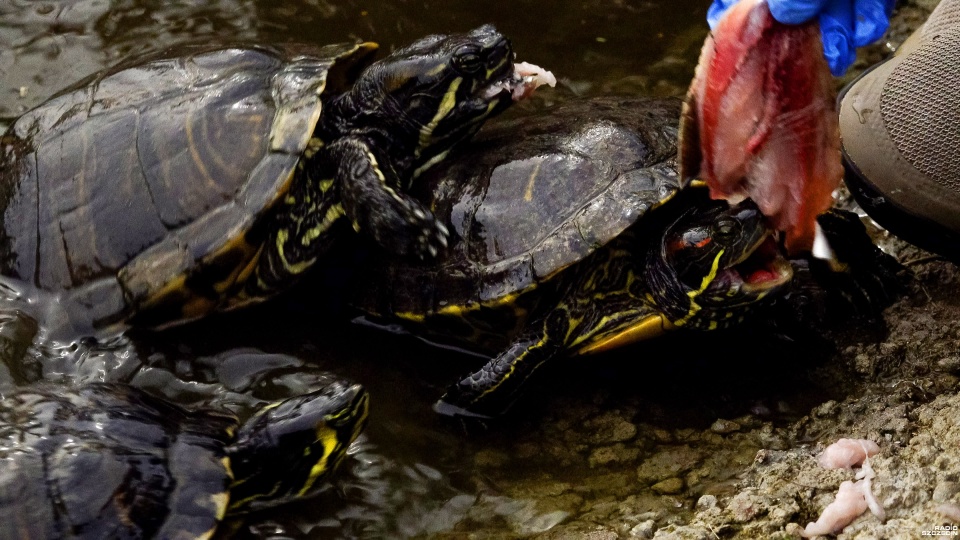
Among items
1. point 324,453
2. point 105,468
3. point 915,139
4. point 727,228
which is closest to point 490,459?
point 324,453

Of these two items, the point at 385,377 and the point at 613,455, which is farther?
the point at 385,377

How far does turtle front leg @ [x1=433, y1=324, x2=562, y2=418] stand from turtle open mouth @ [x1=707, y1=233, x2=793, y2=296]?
0.74m

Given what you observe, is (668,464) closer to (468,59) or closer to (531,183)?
(531,183)

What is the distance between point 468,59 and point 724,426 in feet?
6.40

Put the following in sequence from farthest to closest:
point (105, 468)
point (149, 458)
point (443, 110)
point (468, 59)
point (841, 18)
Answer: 1. point (443, 110)
2. point (468, 59)
3. point (149, 458)
4. point (105, 468)
5. point (841, 18)

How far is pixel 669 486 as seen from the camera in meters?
3.50

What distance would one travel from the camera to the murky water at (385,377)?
3.56m

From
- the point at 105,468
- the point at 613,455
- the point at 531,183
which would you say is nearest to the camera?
the point at 105,468

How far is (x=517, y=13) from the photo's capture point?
6.29 m

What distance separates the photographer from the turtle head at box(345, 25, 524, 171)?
4227 mm

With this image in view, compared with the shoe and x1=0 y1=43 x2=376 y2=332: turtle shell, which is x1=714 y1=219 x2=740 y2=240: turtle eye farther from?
x1=0 y1=43 x2=376 y2=332: turtle shell

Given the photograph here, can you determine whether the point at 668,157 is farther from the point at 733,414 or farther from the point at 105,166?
the point at 105,166

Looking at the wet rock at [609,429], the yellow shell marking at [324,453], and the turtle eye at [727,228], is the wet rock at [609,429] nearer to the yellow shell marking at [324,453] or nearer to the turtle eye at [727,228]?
the turtle eye at [727,228]

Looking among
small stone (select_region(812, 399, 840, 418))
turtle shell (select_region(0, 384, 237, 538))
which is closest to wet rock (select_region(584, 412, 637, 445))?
small stone (select_region(812, 399, 840, 418))
